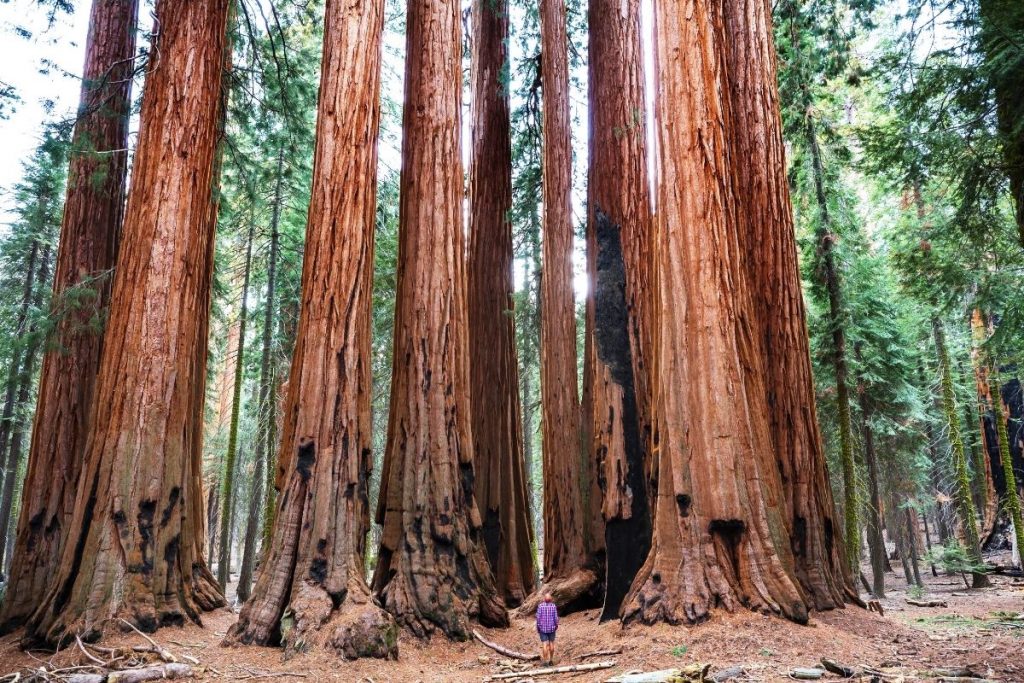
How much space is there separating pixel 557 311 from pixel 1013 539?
14.3m

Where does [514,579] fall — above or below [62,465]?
below

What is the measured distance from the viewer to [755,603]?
511 cm

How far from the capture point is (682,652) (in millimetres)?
4566

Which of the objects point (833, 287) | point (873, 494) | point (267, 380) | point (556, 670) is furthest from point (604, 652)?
point (267, 380)

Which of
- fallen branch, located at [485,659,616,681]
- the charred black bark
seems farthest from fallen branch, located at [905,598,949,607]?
fallen branch, located at [485,659,616,681]

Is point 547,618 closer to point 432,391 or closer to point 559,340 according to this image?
point 432,391

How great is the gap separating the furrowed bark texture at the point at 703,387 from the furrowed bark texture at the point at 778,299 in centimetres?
48

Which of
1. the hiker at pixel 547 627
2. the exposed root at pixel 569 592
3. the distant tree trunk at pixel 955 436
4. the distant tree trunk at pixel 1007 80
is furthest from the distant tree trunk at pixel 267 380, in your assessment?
the distant tree trunk at pixel 955 436

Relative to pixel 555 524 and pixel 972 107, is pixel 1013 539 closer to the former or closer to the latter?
pixel 972 107

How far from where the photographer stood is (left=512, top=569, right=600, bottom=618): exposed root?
26.6ft

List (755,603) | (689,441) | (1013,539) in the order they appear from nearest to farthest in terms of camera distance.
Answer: (755,603)
(689,441)
(1013,539)

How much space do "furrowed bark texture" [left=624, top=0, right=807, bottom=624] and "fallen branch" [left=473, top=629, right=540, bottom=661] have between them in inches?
39.5

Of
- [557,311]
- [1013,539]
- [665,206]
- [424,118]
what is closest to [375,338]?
[557,311]

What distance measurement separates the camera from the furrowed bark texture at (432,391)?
6.65m
